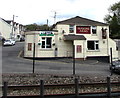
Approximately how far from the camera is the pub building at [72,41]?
1078 inches

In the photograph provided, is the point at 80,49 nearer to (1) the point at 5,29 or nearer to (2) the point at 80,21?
(2) the point at 80,21

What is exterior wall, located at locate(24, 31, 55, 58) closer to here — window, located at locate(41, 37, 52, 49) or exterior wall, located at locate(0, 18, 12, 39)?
window, located at locate(41, 37, 52, 49)

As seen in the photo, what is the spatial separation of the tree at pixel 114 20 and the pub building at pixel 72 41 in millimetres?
20664

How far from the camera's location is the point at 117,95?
812cm

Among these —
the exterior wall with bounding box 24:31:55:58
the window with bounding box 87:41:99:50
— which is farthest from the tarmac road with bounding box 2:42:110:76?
the window with bounding box 87:41:99:50

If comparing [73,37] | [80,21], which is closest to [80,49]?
[73,37]

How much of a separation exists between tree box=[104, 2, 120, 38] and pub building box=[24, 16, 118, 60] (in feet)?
67.8

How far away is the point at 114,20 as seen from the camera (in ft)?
170

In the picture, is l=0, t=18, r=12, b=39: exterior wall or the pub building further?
l=0, t=18, r=12, b=39: exterior wall

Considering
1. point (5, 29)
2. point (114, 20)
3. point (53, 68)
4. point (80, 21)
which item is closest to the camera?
point (53, 68)

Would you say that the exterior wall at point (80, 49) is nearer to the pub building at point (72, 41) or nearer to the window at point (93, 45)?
the pub building at point (72, 41)

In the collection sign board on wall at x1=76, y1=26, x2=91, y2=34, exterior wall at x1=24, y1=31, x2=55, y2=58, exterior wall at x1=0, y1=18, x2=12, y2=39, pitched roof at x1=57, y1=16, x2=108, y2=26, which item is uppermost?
exterior wall at x1=0, y1=18, x2=12, y2=39

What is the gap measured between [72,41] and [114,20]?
2808cm

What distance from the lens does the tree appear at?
50847 mm
